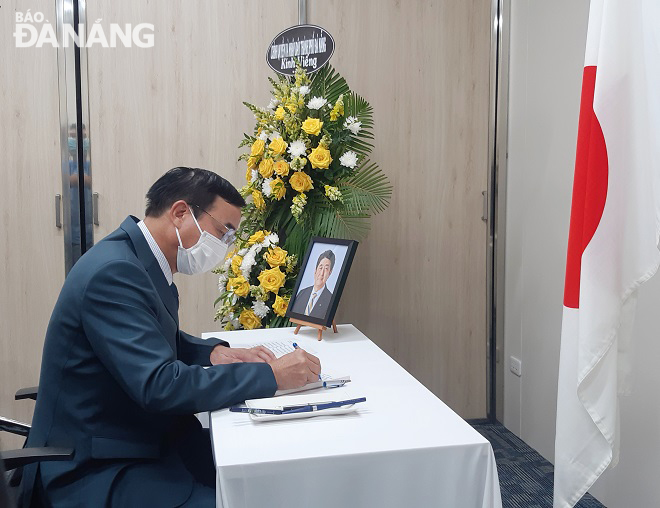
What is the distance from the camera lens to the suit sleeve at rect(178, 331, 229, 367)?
6.83 feet

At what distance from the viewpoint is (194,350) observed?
2100 millimetres

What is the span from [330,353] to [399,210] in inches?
60.0

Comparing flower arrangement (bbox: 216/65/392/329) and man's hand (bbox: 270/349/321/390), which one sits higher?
flower arrangement (bbox: 216/65/392/329)

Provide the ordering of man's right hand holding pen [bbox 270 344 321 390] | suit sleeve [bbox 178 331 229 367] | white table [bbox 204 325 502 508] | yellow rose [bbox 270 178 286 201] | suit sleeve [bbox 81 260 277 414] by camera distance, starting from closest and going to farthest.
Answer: white table [bbox 204 325 502 508]
suit sleeve [bbox 81 260 277 414]
man's right hand holding pen [bbox 270 344 321 390]
suit sleeve [bbox 178 331 229 367]
yellow rose [bbox 270 178 286 201]

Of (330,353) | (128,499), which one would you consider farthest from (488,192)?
(128,499)

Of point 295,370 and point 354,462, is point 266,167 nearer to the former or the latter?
point 295,370

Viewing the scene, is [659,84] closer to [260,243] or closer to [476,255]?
[260,243]

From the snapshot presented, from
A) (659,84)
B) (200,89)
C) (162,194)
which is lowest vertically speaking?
(162,194)

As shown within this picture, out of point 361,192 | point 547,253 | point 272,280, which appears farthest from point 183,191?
point 547,253

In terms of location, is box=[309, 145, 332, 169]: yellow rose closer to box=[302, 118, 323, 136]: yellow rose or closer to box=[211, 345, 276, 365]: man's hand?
box=[302, 118, 323, 136]: yellow rose

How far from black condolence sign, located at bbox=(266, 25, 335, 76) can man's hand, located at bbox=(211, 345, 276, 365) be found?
1.38 m

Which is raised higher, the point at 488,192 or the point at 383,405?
the point at 488,192

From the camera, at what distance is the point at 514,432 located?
139 inches

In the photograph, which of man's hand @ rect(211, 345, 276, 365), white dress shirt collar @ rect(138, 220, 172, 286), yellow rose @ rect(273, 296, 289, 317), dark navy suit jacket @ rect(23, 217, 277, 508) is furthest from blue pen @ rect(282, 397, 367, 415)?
yellow rose @ rect(273, 296, 289, 317)
